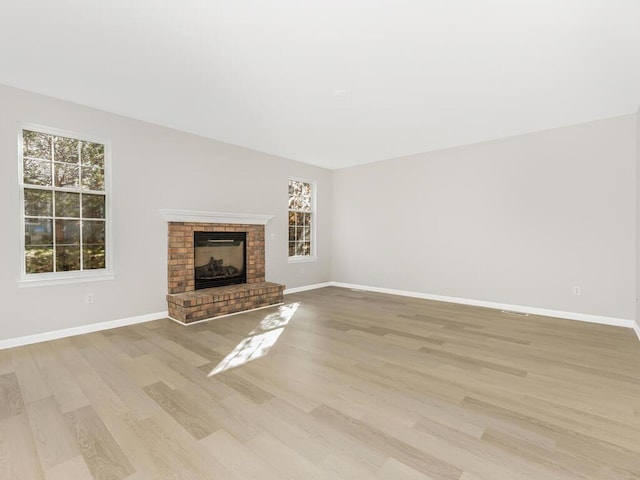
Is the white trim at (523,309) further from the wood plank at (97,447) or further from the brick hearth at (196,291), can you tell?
the wood plank at (97,447)

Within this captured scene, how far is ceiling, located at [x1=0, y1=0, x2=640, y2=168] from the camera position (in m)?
2.21

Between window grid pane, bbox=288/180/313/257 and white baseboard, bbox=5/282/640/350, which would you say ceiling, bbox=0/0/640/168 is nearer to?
window grid pane, bbox=288/180/313/257

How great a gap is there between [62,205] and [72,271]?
79 cm

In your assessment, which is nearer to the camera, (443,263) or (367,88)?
(367,88)

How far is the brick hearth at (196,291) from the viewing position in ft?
14.0

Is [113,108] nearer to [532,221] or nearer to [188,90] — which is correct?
[188,90]

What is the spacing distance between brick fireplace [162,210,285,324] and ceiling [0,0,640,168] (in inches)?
56.1

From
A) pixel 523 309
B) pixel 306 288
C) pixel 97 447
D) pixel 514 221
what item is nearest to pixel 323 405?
pixel 97 447

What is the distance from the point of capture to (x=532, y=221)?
4758 mm

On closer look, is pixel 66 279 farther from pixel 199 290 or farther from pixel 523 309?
pixel 523 309

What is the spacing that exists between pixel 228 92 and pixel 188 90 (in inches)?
16.5

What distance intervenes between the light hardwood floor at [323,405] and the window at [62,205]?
923 millimetres

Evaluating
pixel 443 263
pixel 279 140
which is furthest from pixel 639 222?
pixel 279 140

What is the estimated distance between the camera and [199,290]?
484 centimetres
